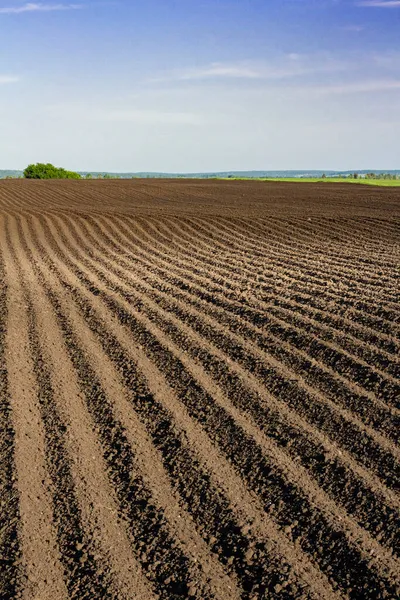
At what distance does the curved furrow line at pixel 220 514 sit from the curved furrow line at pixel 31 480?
0.82 m

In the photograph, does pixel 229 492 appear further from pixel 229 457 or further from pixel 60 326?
pixel 60 326

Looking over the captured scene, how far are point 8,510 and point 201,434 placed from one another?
5.02 ft

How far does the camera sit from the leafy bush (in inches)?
2793

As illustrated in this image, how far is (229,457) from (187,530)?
0.89 m

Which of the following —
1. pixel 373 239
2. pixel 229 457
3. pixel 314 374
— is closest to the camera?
pixel 229 457

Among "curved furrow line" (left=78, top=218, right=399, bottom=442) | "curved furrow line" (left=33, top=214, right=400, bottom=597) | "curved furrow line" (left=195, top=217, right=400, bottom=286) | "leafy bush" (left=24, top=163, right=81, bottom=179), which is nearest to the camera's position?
"curved furrow line" (left=33, top=214, right=400, bottom=597)

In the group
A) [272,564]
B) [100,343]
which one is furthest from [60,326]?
[272,564]

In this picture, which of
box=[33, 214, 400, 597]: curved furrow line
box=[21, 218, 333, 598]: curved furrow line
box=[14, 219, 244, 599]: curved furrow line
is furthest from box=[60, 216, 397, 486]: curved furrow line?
box=[14, 219, 244, 599]: curved furrow line

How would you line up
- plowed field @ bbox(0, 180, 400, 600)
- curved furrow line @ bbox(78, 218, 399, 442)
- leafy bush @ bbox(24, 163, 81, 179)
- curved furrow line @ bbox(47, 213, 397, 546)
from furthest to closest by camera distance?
leafy bush @ bbox(24, 163, 81, 179) < curved furrow line @ bbox(78, 218, 399, 442) < curved furrow line @ bbox(47, 213, 397, 546) < plowed field @ bbox(0, 180, 400, 600)

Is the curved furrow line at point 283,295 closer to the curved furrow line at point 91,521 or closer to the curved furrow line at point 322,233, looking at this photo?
the curved furrow line at point 322,233

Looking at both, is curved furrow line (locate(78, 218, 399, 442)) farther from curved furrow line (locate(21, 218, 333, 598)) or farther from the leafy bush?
the leafy bush

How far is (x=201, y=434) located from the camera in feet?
15.8

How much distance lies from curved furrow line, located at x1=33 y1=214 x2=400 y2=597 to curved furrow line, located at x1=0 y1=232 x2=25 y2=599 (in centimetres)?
143

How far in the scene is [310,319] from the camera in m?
7.34
